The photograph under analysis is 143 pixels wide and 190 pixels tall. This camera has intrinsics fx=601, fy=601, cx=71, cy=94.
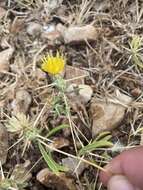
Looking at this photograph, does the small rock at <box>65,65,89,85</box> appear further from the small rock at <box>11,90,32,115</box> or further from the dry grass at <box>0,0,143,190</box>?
the small rock at <box>11,90,32,115</box>

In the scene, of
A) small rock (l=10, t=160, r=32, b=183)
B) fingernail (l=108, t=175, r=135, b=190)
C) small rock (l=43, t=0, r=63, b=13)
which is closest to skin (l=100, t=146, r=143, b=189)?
fingernail (l=108, t=175, r=135, b=190)

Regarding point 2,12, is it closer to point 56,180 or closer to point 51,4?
point 51,4

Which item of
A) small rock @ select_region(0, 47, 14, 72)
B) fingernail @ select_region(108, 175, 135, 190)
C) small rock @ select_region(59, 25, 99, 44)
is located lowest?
fingernail @ select_region(108, 175, 135, 190)

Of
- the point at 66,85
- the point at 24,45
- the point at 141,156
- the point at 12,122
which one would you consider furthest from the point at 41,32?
the point at 141,156

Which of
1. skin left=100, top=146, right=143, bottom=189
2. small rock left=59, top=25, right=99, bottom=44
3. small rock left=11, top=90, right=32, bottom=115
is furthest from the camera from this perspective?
small rock left=59, top=25, right=99, bottom=44

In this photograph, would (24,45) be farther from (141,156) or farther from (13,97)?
(141,156)

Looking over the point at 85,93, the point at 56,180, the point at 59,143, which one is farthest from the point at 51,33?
the point at 56,180
